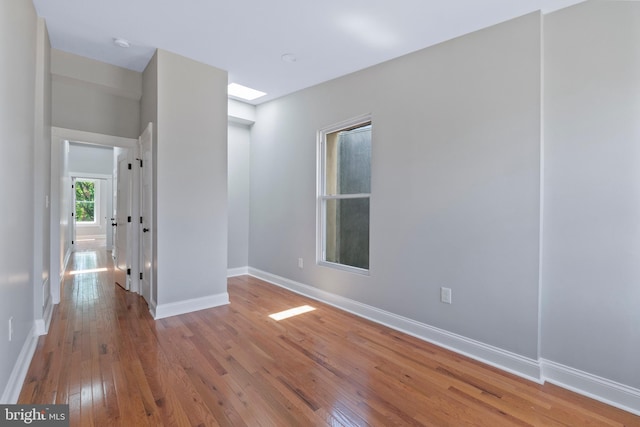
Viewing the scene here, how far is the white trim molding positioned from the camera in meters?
1.89

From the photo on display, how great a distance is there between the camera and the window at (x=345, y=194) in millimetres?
3389

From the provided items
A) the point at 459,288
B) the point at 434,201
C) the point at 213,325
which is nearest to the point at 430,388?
the point at 459,288

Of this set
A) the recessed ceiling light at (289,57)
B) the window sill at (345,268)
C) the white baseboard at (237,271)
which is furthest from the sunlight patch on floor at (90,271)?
the recessed ceiling light at (289,57)

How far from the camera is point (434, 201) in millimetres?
2711

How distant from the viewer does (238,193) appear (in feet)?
16.3

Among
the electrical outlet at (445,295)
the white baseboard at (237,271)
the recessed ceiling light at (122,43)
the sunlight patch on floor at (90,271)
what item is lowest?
the sunlight patch on floor at (90,271)

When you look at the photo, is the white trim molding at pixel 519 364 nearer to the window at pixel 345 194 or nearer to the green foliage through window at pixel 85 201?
the window at pixel 345 194

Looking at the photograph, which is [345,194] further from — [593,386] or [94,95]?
[94,95]

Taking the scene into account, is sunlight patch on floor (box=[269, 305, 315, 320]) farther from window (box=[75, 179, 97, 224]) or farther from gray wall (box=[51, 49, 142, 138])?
window (box=[75, 179, 97, 224])

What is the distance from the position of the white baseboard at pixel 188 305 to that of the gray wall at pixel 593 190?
308 cm

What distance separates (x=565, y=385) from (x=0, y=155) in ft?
12.0

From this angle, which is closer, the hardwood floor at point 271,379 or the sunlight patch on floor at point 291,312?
the hardwood floor at point 271,379

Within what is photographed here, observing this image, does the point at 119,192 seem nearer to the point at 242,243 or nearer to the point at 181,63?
the point at 242,243

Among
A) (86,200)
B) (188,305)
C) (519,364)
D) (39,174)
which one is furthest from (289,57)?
(86,200)
